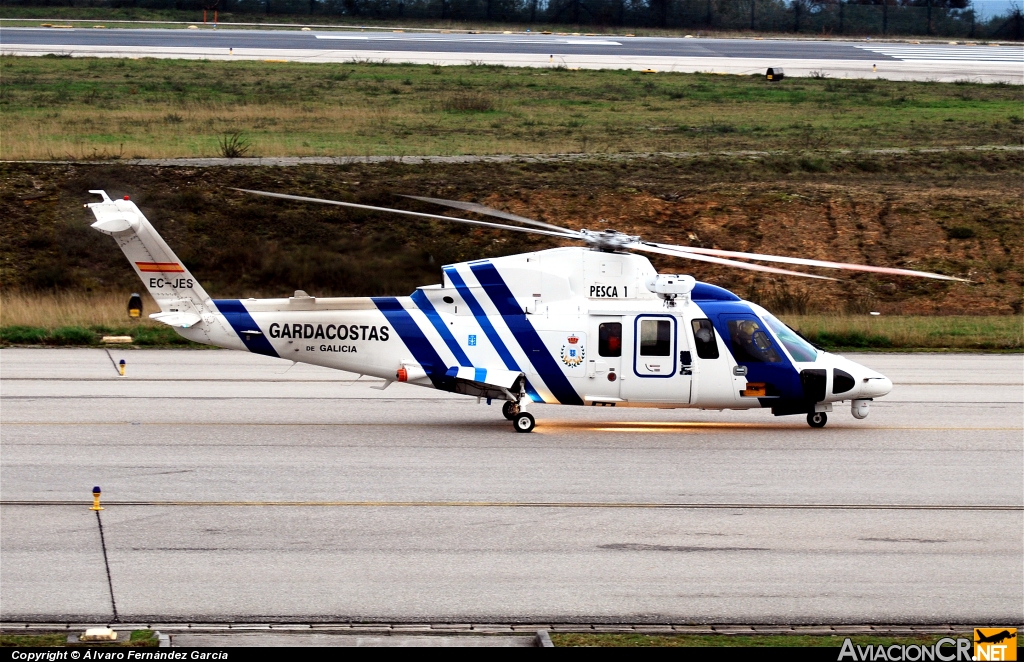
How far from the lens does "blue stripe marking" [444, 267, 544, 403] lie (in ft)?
62.0

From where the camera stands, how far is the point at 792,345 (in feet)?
63.1

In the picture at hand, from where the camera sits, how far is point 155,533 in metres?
14.0

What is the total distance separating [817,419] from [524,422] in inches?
194

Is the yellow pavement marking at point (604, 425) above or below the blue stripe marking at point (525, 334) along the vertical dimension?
below

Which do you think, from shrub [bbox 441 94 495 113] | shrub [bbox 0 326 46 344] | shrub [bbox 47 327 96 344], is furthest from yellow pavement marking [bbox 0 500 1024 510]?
shrub [bbox 441 94 495 113]

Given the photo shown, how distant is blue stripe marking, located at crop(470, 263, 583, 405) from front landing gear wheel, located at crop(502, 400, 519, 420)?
0.66 metres

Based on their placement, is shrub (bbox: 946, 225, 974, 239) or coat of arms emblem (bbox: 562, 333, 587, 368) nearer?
coat of arms emblem (bbox: 562, 333, 587, 368)

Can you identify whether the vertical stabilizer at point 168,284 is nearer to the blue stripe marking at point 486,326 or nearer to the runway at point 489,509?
the runway at point 489,509

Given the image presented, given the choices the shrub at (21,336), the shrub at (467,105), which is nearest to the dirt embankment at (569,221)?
the shrub at (21,336)

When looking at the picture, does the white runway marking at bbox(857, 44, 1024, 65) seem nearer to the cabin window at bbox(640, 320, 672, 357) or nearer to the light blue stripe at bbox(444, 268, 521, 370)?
the cabin window at bbox(640, 320, 672, 357)

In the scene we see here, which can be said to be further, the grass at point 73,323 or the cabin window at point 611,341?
the grass at point 73,323

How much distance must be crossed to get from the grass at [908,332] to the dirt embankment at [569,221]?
10.0ft

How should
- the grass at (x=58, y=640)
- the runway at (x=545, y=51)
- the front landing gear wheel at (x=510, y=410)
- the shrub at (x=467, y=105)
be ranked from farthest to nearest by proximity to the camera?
the runway at (x=545, y=51) → the shrub at (x=467, y=105) → the front landing gear wheel at (x=510, y=410) → the grass at (x=58, y=640)

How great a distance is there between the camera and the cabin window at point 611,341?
61.7ft
